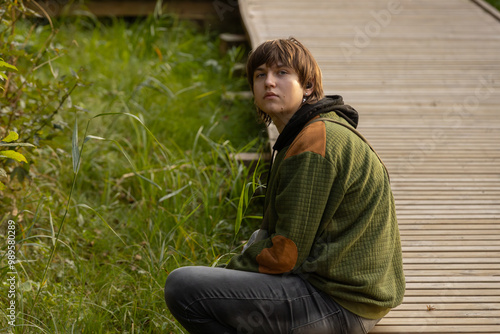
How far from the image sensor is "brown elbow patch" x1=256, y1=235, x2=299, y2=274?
2.12 metres

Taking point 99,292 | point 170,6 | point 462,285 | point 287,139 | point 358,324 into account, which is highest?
point 287,139

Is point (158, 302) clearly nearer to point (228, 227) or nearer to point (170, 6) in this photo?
point (228, 227)

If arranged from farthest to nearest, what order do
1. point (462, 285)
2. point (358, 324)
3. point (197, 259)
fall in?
Result: point (197, 259) → point (462, 285) → point (358, 324)

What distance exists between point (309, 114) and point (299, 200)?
364 mm

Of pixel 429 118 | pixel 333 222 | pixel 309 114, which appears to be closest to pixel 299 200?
pixel 333 222

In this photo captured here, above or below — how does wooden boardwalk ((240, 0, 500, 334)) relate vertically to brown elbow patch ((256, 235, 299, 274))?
below

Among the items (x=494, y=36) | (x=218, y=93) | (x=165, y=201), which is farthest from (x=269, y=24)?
(x=165, y=201)

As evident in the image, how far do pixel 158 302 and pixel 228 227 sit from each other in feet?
2.66

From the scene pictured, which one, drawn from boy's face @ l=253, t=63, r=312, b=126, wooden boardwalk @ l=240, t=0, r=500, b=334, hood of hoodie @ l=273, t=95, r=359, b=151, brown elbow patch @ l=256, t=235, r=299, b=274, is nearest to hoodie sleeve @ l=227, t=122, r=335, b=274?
brown elbow patch @ l=256, t=235, r=299, b=274

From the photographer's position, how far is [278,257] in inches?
84.7

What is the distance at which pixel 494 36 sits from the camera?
5965mm

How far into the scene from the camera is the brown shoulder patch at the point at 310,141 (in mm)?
2109

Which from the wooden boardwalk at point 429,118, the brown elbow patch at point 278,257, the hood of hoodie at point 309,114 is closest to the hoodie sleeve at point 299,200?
the brown elbow patch at point 278,257

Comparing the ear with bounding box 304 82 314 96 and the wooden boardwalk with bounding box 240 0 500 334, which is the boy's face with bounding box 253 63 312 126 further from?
the wooden boardwalk with bounding box 240 0 500 334
